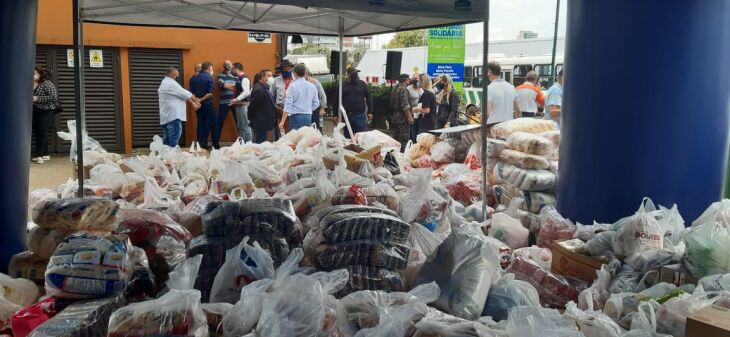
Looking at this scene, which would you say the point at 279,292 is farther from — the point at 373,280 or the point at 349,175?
the point at 349,175

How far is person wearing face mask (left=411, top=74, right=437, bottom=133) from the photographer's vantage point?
37.0ft

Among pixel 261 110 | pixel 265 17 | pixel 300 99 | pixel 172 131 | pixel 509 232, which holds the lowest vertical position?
pixel 509 232

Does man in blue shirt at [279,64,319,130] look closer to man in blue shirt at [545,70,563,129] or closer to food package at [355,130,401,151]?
food package at [355,130,401,151]

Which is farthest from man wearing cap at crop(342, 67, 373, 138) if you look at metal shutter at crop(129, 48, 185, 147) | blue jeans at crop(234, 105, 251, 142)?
metal shutter at crop(129, 48, 185, 147)

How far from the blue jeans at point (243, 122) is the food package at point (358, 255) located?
9343 millimetres

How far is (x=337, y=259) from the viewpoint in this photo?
8.69 ft

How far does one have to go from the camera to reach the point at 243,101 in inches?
460

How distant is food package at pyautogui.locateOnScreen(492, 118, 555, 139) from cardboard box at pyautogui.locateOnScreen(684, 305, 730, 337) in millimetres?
4277

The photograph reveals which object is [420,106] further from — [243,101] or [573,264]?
[573,264]

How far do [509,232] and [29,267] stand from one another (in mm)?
3256

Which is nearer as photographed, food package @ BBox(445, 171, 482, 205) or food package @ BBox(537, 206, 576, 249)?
food package @ BBox(537, 206, 576, 249)

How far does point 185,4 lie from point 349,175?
Answer: 10.1ft

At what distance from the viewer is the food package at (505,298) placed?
2457 millimetres

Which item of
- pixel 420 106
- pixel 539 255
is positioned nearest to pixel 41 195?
pixel 539 255
